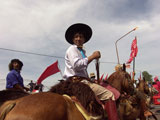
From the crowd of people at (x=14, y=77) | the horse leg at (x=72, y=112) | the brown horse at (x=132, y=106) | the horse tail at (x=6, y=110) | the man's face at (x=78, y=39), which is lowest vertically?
the brown horse at (x=132, y=106)

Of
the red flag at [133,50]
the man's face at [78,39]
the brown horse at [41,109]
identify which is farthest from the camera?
the red flag at [133,50]

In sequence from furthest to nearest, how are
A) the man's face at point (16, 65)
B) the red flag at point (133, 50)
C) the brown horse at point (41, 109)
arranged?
the red flag at point (133, 50) < the man's face at point (16, 65) < the brown horse at point (41, 109)

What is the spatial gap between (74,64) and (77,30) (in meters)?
0.97

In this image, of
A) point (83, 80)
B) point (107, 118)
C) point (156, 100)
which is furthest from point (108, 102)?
point (156, 100)

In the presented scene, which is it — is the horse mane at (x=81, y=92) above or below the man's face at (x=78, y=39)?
below

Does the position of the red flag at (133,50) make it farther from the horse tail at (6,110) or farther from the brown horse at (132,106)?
the horse tail at (6,110)

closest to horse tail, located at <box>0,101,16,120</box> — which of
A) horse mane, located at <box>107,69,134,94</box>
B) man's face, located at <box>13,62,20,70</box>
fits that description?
horse mane, located at <box>107,69,134,94</box>

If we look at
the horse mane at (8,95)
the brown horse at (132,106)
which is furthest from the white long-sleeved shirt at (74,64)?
the brown horse at (132,106)

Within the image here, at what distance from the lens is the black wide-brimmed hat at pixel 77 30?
3.28m

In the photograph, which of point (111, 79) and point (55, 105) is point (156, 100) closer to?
point (111, 79)

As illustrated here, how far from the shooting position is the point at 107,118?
2.88 metres

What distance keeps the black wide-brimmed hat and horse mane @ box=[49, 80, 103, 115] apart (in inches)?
46.5

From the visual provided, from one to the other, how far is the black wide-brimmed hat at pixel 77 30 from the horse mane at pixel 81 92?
3.87 feet

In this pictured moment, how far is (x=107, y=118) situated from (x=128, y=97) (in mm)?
2309
